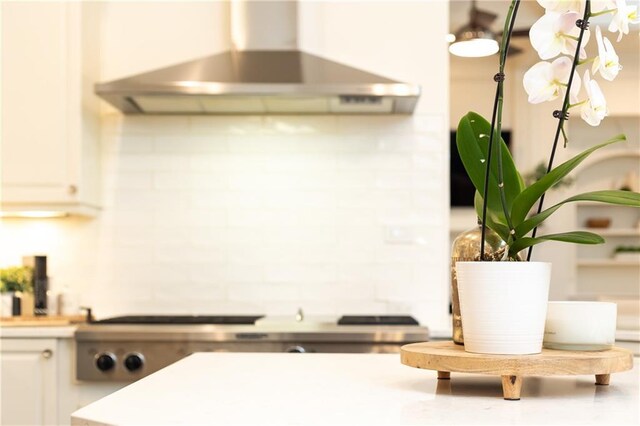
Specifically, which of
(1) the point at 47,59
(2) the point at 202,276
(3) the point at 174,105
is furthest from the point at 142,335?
(1) the point at 47,59

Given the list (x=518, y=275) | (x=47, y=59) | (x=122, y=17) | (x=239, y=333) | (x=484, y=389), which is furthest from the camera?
(x=122, y=17)

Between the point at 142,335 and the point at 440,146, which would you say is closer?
the point at 142,335

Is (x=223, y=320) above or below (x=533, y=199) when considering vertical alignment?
below

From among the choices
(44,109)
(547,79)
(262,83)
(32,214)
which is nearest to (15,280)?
(32,214)

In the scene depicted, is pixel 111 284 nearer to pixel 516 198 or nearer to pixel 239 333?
pixel 239 333

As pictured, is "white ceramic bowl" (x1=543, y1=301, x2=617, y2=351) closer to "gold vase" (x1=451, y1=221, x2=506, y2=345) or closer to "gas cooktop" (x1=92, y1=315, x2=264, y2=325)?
"gold vase" (x1=451, y1=221, x2=506, y2=345)

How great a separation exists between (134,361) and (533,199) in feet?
7.29

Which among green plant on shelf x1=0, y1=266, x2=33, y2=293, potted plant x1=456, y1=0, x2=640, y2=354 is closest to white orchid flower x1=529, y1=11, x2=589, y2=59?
potted plant x1=456, y1=0, x2=640, y2=354

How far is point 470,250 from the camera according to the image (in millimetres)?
1511

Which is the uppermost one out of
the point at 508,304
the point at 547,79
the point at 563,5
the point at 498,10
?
the point at 498,10

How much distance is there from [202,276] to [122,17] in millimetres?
1261

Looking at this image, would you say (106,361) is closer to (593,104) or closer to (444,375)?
(444,375)

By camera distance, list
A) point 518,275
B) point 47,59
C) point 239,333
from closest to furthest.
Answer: point 518,275
point 239,333
point 47,59

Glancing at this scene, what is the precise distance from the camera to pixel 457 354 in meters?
1.38
